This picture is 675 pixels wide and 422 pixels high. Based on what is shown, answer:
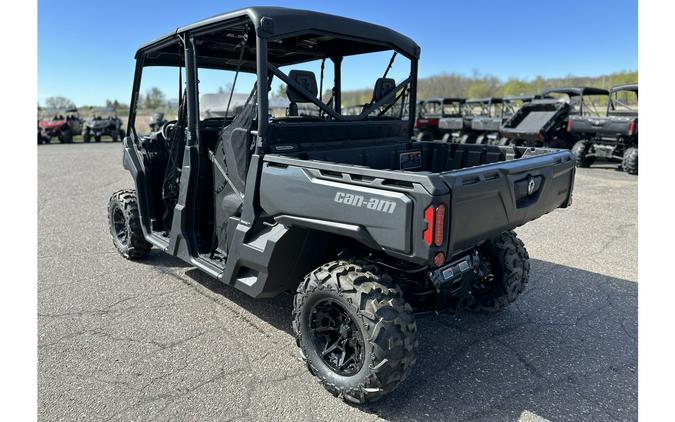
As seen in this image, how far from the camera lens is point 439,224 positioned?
7.28 ft

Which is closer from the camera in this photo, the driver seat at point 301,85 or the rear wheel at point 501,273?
the driver seat at point 301,85

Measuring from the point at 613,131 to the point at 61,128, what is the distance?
26.0 meters

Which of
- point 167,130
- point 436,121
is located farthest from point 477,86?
point 167,130

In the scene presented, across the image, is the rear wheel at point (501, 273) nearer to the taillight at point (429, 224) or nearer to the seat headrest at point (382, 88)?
the seat headrest at point (382, 88)

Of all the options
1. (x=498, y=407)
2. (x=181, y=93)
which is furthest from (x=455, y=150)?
(x=181, y=93)

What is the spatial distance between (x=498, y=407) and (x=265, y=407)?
1.34m

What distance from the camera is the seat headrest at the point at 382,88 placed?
389 cm

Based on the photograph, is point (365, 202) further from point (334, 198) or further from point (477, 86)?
point (477, 86)

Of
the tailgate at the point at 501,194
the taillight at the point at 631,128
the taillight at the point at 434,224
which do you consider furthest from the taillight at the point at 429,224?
the taillight at the point at 631,128

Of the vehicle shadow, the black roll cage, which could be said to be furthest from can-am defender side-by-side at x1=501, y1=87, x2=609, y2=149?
the black roll cage

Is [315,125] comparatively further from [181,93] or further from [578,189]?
[578,189]

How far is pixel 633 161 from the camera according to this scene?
11.7 metres

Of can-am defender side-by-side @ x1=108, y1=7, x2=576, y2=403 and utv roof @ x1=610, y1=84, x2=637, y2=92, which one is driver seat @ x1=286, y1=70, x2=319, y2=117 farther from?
utv roof @ x1=610, y1=84, x2=637, y2=92

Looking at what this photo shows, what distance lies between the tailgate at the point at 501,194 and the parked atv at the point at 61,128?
27.8 meters
